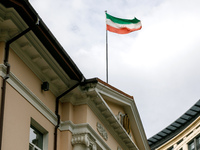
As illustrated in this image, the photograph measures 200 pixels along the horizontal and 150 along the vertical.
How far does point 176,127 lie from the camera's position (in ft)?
206

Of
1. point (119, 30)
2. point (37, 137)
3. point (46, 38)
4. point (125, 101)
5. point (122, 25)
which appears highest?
point (122, 25)

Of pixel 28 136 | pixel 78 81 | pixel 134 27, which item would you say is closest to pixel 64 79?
pixel 78 81

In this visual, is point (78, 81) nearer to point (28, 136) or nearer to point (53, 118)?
point (53, 118)

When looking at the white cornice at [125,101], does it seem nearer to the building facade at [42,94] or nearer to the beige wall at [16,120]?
the building facade at [42,94]

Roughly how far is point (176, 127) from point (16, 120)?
50752 mm

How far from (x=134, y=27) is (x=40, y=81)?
981 cm

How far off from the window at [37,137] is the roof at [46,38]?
6.86 feet

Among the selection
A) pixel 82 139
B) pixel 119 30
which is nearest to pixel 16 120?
pixel 82 139

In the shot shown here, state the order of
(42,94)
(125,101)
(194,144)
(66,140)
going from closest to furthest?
(42,94)
(66,140)
(125,101)
(194,144)

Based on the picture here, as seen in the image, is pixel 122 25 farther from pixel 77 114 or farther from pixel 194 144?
pixel 194 144

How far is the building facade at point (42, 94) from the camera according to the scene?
44.5 ft

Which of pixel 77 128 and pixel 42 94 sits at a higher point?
pixel 42 94

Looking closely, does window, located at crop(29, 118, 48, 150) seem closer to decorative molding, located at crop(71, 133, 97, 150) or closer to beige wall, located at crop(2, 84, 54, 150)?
beige wall, located at crop(2, 84, 54, 150)

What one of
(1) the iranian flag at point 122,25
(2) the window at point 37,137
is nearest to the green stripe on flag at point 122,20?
(1) the iranian flag at point 122,25
